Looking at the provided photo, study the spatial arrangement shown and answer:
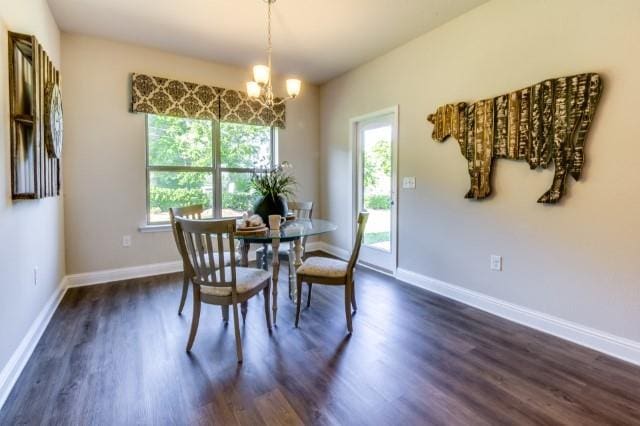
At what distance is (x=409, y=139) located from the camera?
3.54 m

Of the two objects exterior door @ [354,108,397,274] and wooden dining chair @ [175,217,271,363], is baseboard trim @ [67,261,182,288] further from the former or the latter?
exterior door @ [354,108,397,274]

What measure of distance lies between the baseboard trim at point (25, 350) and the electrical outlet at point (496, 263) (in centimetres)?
333

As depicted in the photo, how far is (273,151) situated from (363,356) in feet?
10.9

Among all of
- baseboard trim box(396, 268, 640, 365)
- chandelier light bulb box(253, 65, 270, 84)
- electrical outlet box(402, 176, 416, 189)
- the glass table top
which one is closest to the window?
the glass table top

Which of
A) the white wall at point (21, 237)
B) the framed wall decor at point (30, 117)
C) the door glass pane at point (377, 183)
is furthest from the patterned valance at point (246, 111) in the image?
the framed wall decor at point (30, 117)

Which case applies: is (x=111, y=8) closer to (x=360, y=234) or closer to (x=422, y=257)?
(x=360, y=234)

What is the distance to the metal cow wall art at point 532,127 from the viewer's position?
2172mm

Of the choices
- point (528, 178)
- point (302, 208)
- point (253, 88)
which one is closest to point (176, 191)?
point (302, 208)

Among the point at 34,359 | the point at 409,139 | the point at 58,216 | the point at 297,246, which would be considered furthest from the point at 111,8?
the point at 409,139

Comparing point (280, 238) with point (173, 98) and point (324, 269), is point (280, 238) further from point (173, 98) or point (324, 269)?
point (173, 98)

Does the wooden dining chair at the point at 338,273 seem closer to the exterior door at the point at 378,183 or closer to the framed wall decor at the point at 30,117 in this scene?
the exterior door at the point at 378,183

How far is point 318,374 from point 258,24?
3056 millimetres

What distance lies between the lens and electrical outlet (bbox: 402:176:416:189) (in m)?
3.50

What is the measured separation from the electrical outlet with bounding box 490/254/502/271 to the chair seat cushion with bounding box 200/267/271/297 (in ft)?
6.30
